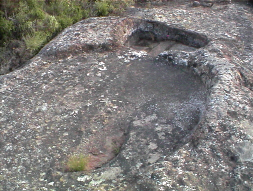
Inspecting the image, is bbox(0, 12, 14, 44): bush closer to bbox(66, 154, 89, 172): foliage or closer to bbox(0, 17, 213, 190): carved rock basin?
bbox(0, 17, 213, 190): carved rock basin

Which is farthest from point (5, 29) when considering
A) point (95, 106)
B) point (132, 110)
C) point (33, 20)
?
point (132, 110)

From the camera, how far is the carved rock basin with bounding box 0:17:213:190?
9.91ft

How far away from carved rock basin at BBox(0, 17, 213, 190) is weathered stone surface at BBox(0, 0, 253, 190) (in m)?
0.01

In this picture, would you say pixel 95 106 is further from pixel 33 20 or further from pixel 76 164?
pixel 33 20

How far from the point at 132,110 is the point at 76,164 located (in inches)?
42.6

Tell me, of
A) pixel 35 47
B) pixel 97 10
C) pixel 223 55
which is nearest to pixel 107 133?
pixel 223 55

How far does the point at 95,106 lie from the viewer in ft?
12.4

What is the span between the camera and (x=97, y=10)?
20.8ft

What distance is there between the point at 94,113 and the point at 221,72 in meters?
1.49

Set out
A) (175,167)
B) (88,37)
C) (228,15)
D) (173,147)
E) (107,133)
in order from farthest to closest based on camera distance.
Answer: (228,15)
(88,37)
(107,133)
(173,147)
(175,167)

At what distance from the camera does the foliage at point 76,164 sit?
283cm

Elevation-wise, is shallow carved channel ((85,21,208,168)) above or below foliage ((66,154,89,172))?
above

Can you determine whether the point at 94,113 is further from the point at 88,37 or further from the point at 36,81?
→ the point at 88,37

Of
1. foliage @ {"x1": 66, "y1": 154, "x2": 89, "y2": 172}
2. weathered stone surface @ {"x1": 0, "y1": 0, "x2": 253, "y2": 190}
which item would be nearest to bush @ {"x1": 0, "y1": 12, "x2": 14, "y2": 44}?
weathered stone surface @ {"x1": 0, "y1": 0, "x2": 253, "y2": 190}
